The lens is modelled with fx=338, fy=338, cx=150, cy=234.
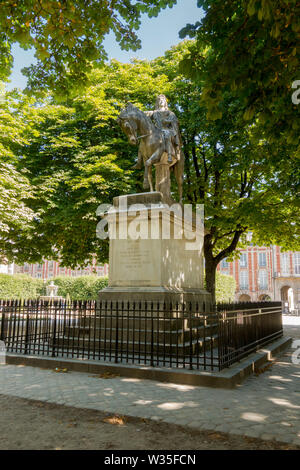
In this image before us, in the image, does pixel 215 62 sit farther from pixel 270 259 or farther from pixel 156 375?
pixel 270 259

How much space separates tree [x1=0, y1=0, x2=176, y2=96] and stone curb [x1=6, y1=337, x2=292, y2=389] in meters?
5.49

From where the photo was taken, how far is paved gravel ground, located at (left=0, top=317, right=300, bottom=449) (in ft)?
12.0

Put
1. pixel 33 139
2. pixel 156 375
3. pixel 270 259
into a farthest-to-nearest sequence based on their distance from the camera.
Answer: pixel 270 259 → pixel 33 139 → pixel 156 375

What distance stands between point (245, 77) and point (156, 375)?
17.2 ft

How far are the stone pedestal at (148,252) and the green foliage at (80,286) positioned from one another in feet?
148

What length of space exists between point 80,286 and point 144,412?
52.9 m

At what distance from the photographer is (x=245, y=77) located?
16.0 feet

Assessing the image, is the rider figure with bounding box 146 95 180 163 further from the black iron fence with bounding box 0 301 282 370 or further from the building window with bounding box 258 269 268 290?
the building window with bounding box 258 269 268 290

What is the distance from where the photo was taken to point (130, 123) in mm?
8953

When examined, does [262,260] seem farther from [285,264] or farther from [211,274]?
[211,274]

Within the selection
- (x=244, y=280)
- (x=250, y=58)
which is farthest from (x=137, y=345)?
(x=244, y=280)

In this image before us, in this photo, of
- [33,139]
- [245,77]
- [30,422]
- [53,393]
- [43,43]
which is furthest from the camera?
[33,139]
